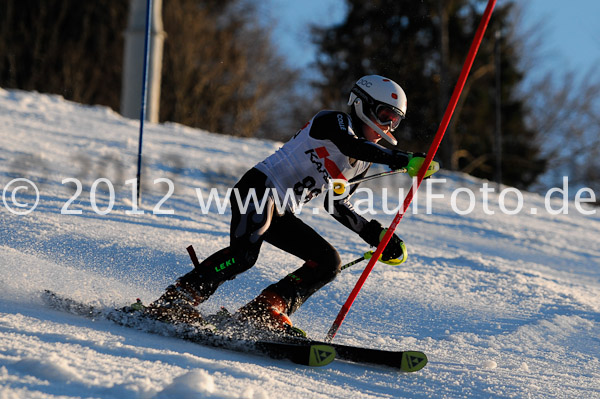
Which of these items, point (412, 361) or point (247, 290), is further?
point (247, 290)

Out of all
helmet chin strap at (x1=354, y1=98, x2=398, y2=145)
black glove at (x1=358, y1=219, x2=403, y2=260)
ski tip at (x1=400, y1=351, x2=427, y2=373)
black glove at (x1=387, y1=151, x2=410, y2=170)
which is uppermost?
helmet chin strap at (x1=354, y1=98, x2=398, y2=145)

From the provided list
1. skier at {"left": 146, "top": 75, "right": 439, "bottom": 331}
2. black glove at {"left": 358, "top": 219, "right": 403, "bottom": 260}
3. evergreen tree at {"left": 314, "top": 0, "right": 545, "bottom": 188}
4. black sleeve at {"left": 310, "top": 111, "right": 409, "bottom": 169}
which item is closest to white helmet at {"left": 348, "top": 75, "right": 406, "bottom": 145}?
skier at {"left": 146, "top": 75, "right": 439, "bottom": 331}

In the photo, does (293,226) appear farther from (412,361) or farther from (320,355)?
(412,361)

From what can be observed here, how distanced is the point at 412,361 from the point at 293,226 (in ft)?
3.10

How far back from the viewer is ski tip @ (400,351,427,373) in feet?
11.2

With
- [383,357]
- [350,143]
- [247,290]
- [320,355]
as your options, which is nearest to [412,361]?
[383,357]

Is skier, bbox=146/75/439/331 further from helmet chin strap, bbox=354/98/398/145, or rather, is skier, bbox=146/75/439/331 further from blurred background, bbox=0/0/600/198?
blurred background, bbox=0/0/600/198

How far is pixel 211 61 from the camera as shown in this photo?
25.9 meters

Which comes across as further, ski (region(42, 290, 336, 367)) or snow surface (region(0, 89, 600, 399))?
ski (region(42, 290, 336, 367))

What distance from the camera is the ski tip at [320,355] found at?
3330 mm

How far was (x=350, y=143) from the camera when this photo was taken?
11.2 ft

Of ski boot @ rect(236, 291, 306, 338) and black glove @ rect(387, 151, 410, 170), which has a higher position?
black glove @ rect(387, 151, 410, 170)

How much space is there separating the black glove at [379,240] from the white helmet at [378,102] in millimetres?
533

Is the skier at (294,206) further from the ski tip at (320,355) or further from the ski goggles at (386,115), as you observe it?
the ski tip at (320,355)
